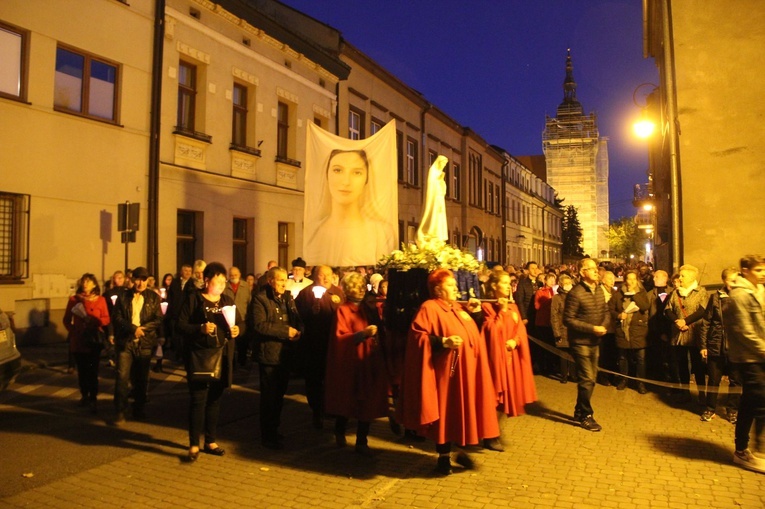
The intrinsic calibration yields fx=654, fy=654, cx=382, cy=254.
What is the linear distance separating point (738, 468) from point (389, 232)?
559 centimetres

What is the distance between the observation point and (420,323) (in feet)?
19.3

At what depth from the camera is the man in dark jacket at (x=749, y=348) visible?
6.02 meters

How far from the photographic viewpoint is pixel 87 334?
8656 millimetres

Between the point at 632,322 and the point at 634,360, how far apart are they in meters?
0.63

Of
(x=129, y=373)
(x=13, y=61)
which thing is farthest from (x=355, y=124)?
(x=129, y=373)

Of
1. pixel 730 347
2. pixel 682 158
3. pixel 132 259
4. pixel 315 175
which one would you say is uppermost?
pixel 682 158

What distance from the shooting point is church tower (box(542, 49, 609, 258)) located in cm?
8656

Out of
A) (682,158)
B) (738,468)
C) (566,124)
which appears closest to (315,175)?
(738,468)

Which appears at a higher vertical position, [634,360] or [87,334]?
[87,334]

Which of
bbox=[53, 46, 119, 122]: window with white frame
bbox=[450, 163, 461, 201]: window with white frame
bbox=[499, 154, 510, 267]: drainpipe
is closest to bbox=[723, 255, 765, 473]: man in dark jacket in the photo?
bbox=[53, 46, 119, 122]: window with white frame

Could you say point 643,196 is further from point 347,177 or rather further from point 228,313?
point 228,313

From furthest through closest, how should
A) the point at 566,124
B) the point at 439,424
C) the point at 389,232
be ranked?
the point at 566,124 → the point at 389,232 → the point at 439,424

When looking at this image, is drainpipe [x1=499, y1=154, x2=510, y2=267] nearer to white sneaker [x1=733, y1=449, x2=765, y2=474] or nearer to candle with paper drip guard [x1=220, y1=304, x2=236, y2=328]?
white sneaker [x1=733, y1=449, x2=765, y2=474]

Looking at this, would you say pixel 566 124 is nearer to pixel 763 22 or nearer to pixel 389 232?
pixel 763 22
